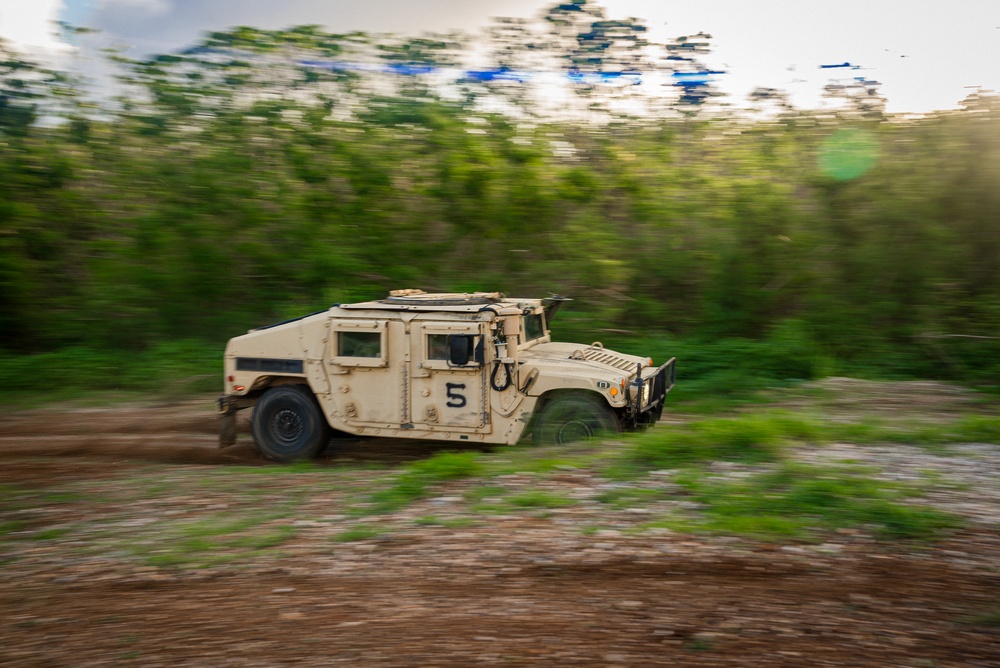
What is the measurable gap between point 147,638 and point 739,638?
2956 millimetres

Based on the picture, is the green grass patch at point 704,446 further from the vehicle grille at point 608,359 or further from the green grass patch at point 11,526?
the green grass patch at point 11,526

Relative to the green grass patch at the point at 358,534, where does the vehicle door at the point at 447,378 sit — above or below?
above

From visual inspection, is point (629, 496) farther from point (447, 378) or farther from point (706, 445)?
point (447, 378)

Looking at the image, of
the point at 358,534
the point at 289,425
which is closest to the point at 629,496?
the point at 358,534

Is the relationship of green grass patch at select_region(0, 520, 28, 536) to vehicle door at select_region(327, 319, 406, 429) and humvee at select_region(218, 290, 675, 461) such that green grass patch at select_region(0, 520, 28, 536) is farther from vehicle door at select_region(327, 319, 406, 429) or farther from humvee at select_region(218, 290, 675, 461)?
vehicle door at select_region(327, 319, 406, 429)

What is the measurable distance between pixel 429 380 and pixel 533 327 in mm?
1468

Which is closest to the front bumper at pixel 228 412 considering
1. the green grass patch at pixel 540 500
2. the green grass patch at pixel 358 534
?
the green grass patch at pixel 358 534

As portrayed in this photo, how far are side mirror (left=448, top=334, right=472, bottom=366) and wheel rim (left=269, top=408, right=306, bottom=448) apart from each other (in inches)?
77.8

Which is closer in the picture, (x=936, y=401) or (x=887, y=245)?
(x=936, y=401)

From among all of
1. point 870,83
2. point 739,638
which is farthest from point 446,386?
point 870,83

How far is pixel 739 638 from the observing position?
4000 millimetres

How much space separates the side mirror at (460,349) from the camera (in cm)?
755

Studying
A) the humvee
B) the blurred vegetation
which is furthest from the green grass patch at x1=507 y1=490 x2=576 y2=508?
the blurred vegetation

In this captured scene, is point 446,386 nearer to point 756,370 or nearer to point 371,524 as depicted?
point 371,524
